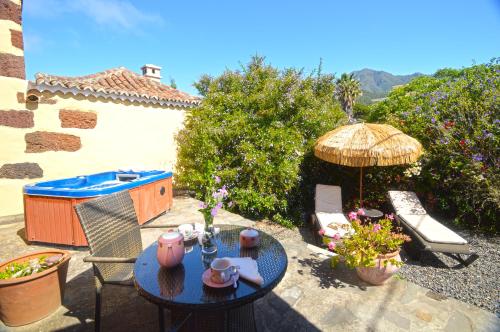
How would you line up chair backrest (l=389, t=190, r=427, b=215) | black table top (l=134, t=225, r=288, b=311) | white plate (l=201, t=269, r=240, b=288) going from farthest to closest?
1. chair backrest (l=389, t=190, r=427, b=215)
2. white plate (l=201, t=269, r=240, b=288)
3. black table top (l=134, t=225, r=288, b=311)

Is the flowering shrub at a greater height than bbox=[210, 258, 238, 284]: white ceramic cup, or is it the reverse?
bbox=[210, 258, 238, 284]: white ceramic cup

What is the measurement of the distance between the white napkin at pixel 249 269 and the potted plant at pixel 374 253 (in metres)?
1.52

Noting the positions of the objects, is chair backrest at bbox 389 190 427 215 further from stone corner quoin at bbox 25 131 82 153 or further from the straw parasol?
stone corner quoin at bbox 25 131 82 153

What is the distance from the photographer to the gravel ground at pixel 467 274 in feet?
9.39

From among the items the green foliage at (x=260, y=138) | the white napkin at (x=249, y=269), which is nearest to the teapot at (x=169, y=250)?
the white napkin at (x=249, y=269)

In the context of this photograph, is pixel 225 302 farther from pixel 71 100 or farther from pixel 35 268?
pixel 71 100

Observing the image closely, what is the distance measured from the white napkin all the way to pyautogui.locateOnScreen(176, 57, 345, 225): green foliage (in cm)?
362

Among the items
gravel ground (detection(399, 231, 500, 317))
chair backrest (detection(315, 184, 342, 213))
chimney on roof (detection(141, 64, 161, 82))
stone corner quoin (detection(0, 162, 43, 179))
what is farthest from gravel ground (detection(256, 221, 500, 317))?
chimney on roof (detection(141, 64, 161, 82))

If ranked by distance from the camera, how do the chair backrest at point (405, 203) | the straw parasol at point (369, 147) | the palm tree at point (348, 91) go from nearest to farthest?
1. the straw parasol at point (369, 147)
2. the chair backrest at point (405, 203)
3. the palm tree at point (348, 91)

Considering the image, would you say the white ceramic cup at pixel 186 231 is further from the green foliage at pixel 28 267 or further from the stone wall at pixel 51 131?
the stone wall at pixel 51 131

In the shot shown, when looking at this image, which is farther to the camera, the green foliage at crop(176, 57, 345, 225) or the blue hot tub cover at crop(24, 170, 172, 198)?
the green foliage at crop(176, 57, 345, 225)

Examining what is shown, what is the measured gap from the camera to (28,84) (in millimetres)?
→ 4938

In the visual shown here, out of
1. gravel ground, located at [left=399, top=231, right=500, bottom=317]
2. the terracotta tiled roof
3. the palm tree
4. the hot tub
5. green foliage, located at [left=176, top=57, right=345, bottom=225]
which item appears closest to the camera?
gravel ground, located at [left=399, top=231, right=500, bottom=317]

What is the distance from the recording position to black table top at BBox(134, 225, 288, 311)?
55.5 inches
